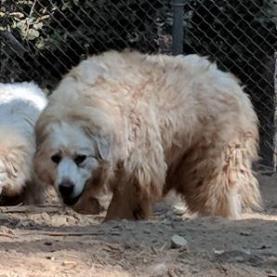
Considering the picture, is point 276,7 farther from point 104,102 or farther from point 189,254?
point 189,254

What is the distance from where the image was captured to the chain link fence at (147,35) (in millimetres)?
9422

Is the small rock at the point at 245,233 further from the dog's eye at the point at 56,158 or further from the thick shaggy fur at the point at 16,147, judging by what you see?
the thick shaggy fur at the point at 16,147

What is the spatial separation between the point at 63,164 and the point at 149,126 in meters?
0.69

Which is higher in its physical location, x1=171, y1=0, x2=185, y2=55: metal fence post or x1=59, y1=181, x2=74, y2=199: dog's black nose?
x1=171, y1=0, x2=185, y2=55: metal fence post

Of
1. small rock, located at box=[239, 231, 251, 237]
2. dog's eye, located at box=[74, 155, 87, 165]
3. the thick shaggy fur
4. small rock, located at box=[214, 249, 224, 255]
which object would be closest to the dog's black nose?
dog's eye, located at box=[74, 155, 87, 165]

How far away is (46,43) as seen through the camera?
32.8ft

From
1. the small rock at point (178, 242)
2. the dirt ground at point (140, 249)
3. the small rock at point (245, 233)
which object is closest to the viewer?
the dirt ground at point (140, 249)

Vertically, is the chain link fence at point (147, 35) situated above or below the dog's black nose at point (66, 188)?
above

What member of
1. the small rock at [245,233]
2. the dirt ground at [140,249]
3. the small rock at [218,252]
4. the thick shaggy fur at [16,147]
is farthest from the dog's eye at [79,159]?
the small rock at [218,252]

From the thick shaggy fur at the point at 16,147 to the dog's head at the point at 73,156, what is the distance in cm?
151

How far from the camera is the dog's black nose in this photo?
662 cm

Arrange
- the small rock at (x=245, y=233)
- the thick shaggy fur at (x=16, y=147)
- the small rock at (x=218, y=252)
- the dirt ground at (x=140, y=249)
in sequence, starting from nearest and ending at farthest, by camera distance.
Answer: the dirt ground at (x=140, y=249) → the small rock at (x=218, y=252) → the small rock at (x=245, y=233) → the thick shaggy fur at (x=16, y=147)

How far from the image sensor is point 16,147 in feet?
27.0

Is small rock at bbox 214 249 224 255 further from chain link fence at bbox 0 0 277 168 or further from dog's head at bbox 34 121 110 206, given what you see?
chain link fence at bbox 0 0 277 168
